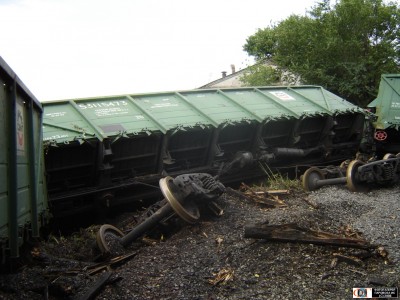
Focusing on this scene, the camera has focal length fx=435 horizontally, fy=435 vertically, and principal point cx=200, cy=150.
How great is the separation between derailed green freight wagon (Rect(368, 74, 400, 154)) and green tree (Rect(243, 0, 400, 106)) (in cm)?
826

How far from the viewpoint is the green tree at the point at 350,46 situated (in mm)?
18812

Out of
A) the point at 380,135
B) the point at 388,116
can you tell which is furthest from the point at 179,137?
the point at 388,116

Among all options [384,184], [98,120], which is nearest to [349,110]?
[384,184]

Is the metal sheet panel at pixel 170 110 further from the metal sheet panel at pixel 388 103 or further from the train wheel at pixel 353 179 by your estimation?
the metal sheet panel at pixel 388 103

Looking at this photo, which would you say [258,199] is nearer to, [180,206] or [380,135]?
[180,206]

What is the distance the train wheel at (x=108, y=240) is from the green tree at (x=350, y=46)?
607 inches

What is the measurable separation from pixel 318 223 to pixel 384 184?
11.5 ft

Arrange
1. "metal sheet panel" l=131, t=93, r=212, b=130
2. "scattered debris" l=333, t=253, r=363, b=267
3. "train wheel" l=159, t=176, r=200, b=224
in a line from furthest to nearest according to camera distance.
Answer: "metal sheet panel" l=131, t=93, r=212, b=130 → "train wheel" l=159, t=176, r=200, b=224 → "scattered debris" l=333, t=253, r=363, b=267

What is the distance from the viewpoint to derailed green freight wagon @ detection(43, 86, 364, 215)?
22.3 ft

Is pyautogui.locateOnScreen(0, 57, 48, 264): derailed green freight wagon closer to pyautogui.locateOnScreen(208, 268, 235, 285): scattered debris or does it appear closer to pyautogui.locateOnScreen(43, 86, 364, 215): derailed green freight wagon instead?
pyautogui.locateOnScreen(208, 268, 235, 285): scattered debris

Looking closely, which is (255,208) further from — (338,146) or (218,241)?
(338,146)

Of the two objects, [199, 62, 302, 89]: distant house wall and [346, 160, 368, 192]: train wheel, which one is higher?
[199, 62, 302, 89]: distant house wall

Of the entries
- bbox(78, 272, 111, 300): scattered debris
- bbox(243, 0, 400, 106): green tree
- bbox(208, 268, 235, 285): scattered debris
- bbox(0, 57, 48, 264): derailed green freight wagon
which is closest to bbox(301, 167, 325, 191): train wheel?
bbox(208, 268, 235, 285): scattered debris

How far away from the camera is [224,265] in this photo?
4410mm
